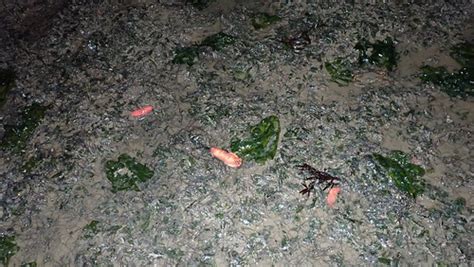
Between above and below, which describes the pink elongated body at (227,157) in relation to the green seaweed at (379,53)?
below

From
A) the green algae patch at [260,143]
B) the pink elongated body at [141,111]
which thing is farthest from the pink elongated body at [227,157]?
the pink elongated body at [141,111]

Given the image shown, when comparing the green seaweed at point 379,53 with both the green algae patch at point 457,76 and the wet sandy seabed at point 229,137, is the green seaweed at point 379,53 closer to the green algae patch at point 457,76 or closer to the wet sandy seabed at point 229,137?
the wet sandy seabed at point 229,137

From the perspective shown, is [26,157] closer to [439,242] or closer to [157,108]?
[157,108]

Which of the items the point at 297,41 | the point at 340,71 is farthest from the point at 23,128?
the point at 340,71

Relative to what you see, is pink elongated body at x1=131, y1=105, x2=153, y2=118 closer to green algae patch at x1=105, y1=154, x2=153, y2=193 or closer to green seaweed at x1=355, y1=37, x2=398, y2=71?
green algae patch at x1=105, y1=154, x2=153, y2=193

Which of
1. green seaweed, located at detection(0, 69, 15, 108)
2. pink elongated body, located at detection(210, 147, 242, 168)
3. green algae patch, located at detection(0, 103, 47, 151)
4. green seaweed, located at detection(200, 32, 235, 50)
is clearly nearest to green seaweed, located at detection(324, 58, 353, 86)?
green seaweed, located at detection(200, 32, 235, 50)

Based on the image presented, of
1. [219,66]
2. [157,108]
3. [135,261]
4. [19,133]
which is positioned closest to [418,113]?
[219,66]

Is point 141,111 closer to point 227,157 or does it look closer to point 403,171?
point 227,157
